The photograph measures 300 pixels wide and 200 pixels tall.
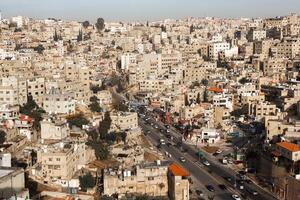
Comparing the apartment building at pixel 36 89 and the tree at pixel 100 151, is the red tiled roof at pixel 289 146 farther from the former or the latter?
the apartment building at pixel 36 89

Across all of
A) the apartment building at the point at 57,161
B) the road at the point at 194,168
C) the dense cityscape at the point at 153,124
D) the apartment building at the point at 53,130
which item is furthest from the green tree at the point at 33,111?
the road at the point at 194,168

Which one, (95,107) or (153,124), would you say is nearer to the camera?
(153,124)

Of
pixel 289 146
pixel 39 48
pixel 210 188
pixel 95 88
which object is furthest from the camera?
pixel 39 48

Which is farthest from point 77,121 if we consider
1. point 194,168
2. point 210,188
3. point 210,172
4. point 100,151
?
point 210,188

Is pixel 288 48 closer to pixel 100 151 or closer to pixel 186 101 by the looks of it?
pixel 186 101

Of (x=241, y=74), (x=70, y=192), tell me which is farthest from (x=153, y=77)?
(x=70, y=192)

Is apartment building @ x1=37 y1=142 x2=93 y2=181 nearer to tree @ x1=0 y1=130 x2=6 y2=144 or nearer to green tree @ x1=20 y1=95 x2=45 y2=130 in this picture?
tree @ x1=0 y1=130 x2=6 y2=144

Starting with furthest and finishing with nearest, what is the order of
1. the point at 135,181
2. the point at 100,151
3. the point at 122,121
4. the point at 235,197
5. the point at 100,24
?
the point at 100,24
the point at 122,121
the point at 100,151
the point at 235,197
the point at 135,181

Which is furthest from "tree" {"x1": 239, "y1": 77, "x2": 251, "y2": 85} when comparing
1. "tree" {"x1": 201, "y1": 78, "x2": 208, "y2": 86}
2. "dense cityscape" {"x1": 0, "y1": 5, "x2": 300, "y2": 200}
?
"tree" {"x1": 201, "y1": 78, "x2": 208, "y2": 86}

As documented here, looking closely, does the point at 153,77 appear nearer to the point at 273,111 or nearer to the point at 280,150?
the point at 273,111
